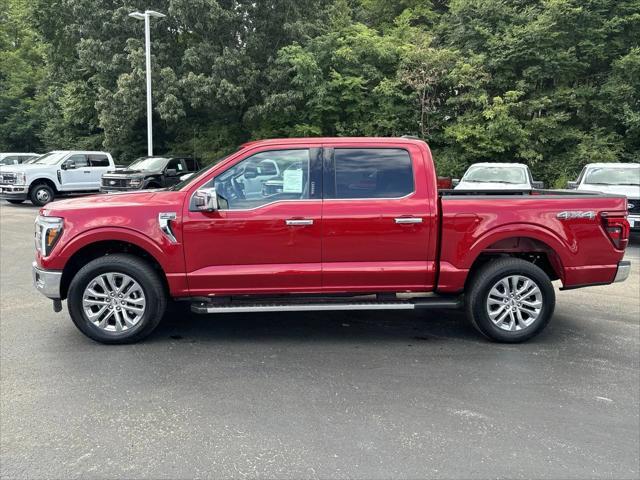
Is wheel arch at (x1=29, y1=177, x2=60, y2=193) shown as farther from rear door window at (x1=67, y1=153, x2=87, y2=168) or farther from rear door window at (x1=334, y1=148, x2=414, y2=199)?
rear door window at (x1=334, y1=148, x2=414, y2=199)

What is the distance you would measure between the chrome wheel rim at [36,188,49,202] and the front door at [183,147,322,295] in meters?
16.2

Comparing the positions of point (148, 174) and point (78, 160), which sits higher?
point (78, 160)

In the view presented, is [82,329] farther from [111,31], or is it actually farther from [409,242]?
[111,31]

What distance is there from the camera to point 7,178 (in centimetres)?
1852

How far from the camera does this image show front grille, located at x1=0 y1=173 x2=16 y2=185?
18402 millimetres

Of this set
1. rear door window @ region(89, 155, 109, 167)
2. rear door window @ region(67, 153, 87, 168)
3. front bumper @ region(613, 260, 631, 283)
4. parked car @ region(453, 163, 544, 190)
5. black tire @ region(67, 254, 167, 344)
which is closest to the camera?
black tire @ region(67, 254, 167, 344)

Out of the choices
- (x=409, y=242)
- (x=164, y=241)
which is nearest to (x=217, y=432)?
(x=164, y=241)

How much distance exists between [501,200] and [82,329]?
13.7 feet

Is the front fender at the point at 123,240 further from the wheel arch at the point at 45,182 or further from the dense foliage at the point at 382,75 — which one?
the dense foliage at the point at 382,75

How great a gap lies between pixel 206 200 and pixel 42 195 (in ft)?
54.1

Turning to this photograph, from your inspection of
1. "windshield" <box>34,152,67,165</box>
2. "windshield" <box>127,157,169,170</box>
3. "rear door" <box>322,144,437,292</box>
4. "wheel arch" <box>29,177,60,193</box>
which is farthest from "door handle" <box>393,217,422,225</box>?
"windshield" <box>34,152,67,165</box>

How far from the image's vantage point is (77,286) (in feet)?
16.6

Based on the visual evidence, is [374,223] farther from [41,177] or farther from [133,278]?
[41,177]

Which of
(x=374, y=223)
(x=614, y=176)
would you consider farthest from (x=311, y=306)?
(x=614, y=176)
